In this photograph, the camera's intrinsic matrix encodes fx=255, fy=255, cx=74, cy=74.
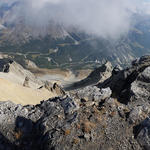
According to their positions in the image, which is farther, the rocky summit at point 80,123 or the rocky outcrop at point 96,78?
the rocky outcrop at point 96,78

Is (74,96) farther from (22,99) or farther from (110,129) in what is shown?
(22,99)

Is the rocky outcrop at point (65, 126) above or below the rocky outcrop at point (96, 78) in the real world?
above

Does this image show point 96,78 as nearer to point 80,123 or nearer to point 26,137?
point 26,137

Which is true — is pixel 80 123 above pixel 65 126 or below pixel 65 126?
above

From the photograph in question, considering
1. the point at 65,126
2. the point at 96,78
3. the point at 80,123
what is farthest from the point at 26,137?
the point at 96,78

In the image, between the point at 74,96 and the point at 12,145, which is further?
the point at 74,96

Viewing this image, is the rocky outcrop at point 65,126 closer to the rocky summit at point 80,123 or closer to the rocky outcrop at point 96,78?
the rocky summit at point 80,123

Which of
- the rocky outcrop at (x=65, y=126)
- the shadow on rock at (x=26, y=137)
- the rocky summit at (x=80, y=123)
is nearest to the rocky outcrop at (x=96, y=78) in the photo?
the rocky summit at (x=80, y=123)

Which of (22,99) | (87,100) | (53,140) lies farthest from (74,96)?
(22,99)
